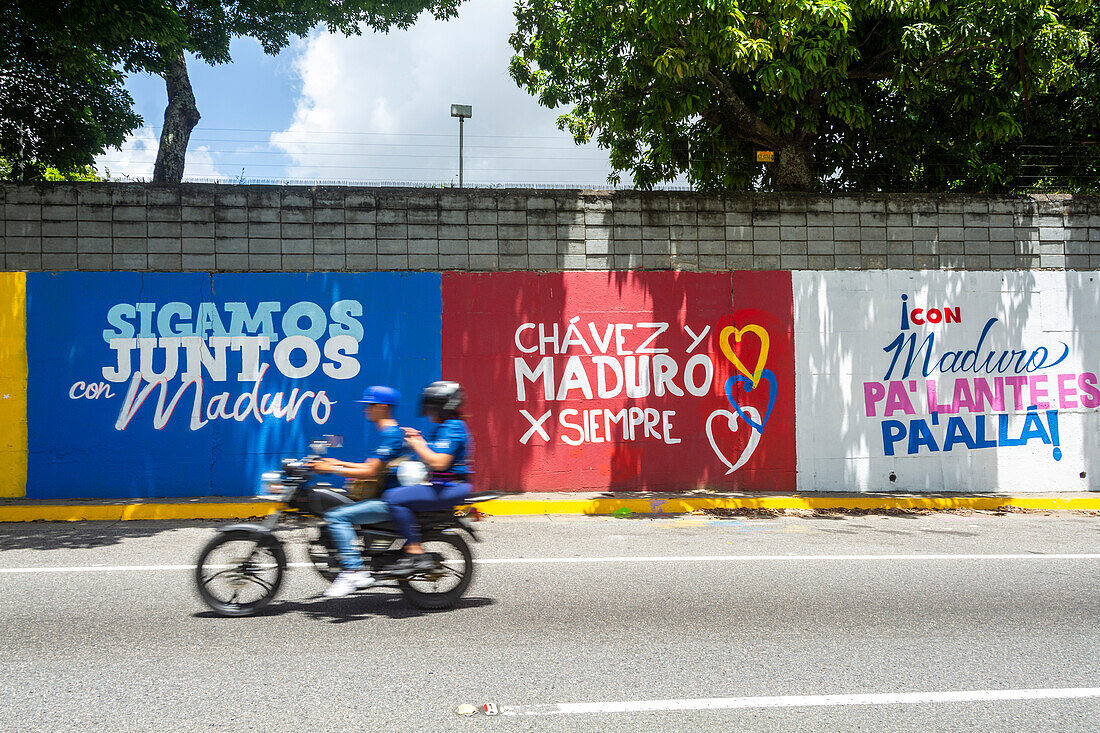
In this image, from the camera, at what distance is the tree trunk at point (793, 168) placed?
11.1 metres

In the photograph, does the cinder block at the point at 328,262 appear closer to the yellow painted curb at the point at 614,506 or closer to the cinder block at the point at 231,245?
the cinder block at the point at 231,245

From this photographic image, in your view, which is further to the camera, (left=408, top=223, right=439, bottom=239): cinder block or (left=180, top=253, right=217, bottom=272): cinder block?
(left=408, top=223, right=439, bottom=239): cinder block

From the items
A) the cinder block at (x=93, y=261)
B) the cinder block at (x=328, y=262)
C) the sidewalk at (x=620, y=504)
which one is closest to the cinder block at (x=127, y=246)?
the cinder block at (x=93, y=261)

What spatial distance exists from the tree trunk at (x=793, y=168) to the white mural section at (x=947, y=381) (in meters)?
1.47

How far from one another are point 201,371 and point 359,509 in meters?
5.65

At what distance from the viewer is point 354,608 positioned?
5.27m

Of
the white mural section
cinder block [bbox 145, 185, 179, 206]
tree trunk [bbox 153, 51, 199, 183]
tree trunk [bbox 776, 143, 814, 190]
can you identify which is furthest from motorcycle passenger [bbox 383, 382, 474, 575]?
tree trunk [bbox 153, 51, 199, 183]

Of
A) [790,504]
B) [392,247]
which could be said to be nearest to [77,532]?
[392,247]

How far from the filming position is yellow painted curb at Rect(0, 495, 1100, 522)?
8.77 metres

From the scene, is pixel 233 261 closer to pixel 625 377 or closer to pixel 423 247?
pixel 423 247

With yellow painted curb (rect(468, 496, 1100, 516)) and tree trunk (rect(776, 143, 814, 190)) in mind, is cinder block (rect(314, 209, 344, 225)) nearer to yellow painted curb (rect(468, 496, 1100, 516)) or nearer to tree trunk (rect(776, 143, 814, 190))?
yellow painted curb (rect(468, 496, 1100, 516))

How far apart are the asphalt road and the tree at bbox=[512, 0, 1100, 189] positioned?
5925 mm

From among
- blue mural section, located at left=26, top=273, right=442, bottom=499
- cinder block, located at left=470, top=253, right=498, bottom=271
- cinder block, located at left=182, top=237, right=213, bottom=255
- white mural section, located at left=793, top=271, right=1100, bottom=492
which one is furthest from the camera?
white mural section, located at left=793, top=271, right=1100, bottom=492

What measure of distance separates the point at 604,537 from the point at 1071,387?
7.63m
